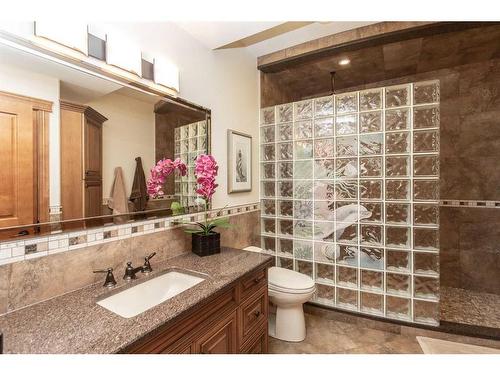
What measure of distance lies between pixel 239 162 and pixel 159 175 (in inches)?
32.9

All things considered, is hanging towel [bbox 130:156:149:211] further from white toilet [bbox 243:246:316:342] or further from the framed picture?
white toilet [bbox 243:246:316:342]

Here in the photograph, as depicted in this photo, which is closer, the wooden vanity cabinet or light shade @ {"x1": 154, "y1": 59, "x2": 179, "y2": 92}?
the wooden vanity cabinet

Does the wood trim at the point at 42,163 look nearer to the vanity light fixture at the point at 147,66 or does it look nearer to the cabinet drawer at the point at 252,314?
the vanity light fixture at the point at 147,66

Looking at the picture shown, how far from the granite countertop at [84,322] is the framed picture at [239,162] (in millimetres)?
1023

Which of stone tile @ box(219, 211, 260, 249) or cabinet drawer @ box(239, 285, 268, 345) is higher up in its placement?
stone tile @ box(219, 211, 260, 249)

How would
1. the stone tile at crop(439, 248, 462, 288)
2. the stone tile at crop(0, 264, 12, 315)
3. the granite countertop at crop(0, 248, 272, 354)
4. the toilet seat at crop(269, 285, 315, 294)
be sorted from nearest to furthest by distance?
the granite countertop at crop(0, 248, 272, 354) < the stone tile at crop(0, 264, 12, 315) < the toilet seat at crop(269, 285, 315, 294) < the stone tile at crop(439, 248, 462, 288)

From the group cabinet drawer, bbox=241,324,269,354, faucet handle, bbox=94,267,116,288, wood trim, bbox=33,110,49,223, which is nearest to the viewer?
wood trim, bbox=33,110,49,223

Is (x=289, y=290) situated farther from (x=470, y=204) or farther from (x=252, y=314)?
(x=470, y=204)

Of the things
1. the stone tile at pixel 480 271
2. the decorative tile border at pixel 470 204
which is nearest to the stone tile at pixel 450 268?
the stone tile at pixel 480 271

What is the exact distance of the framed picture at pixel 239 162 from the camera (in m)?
1.96

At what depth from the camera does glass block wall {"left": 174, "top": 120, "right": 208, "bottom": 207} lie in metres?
1.51

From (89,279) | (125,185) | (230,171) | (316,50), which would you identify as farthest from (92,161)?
(316,50)

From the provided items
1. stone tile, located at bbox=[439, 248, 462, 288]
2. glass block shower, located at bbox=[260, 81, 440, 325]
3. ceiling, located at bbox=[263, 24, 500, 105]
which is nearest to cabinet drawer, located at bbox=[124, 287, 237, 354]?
glass block shower, located at bbox=[260, 81, 440, 325]

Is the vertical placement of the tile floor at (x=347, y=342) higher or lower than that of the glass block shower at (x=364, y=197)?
lower
